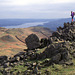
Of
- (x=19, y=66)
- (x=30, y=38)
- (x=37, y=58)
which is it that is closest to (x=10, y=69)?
(x=19, y=66)

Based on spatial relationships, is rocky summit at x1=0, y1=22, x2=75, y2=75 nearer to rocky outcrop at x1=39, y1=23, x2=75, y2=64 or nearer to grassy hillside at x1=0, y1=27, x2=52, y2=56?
rocky outcrop at x1=39, y1=23, x2=75, y2=64

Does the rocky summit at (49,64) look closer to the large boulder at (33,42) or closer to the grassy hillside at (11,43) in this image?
the large boulder at (33,42)

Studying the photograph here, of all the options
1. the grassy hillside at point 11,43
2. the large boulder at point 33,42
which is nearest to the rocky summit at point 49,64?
the large boulder at point 33,42

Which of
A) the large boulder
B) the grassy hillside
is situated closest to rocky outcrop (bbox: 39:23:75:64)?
the large boulder

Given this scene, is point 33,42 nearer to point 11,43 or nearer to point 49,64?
point 49,64

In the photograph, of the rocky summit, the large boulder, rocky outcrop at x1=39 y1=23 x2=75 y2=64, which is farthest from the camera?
the large boulder

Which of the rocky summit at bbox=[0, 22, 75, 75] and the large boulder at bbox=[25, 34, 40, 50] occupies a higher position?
the large boulder at bbox=[25, 34, 40, 50]

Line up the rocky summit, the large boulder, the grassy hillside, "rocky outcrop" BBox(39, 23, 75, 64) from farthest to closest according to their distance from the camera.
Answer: the grassy hillside
the large boulder
"rocky outcrop" BBox(39, 23, 75, 64)
the rocky summit

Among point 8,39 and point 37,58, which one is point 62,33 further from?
point 8,39

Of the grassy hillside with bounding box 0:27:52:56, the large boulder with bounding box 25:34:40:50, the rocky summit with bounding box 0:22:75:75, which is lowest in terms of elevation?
the grassy hillside with bounding box 0:27:52:56

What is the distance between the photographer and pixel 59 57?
2584cm

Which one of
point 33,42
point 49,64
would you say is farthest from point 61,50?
point 33,42

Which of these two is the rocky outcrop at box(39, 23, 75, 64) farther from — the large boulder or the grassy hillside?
the grassy hillside

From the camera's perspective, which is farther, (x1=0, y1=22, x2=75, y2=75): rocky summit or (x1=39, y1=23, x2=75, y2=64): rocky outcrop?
(x1=39, y1=23, x2=75, y2=64): rocky outcrop
